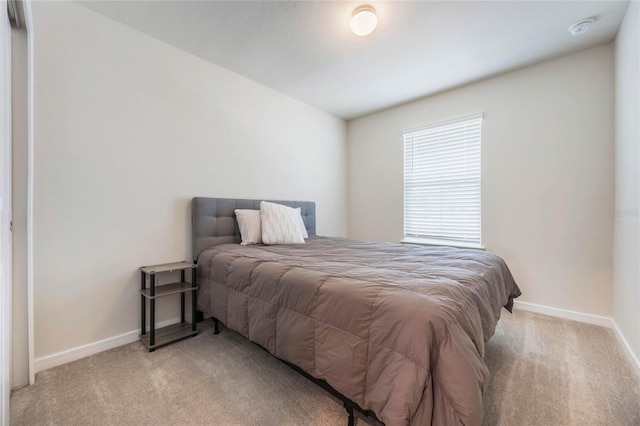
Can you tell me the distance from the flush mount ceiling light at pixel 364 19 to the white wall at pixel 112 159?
1.48 metres

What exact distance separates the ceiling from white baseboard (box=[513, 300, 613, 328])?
8.05 feet

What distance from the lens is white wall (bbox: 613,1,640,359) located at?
177 centimetres

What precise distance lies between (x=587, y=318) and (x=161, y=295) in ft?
12.1

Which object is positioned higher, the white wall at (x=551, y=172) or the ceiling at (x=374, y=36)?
the ceiling at (x=374, y=36)

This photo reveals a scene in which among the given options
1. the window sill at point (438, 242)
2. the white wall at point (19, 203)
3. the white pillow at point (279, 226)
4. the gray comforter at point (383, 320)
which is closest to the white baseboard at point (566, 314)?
the window sill at point (438, 242)

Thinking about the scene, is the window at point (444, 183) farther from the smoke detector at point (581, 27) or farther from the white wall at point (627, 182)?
the white wall at point (627, 182)

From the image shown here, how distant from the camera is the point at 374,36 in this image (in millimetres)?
2232

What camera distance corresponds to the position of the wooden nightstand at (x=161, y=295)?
1.96 meters

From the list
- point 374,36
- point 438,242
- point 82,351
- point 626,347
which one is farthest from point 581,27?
point 82,351

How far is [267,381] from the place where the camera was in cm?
161

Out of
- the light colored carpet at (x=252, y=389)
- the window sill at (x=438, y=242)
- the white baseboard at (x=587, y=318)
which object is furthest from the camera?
the window sill at (x=438, y=242)

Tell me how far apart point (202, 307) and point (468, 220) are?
3003mm

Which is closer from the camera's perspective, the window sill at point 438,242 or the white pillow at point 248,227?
the white pillow at point 248,227

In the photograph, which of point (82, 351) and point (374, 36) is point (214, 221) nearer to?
point (82, 351)
